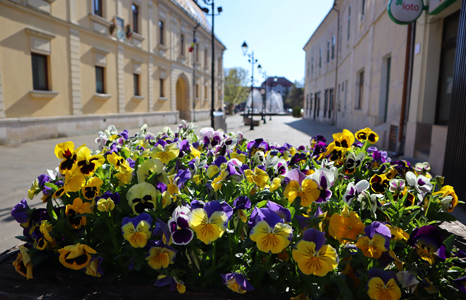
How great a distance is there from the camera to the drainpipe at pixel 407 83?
304 inches

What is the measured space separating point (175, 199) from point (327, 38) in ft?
89.0

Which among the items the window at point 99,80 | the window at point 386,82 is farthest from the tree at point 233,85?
the window at point 386,82

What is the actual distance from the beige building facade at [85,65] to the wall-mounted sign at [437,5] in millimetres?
11891

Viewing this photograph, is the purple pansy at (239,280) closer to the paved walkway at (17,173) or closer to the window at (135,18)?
the paved walkway at (17,173)

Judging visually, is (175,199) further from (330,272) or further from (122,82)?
(122,82)

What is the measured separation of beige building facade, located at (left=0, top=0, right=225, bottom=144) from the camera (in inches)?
416

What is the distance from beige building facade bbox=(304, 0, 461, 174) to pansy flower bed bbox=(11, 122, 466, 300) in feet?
18.7

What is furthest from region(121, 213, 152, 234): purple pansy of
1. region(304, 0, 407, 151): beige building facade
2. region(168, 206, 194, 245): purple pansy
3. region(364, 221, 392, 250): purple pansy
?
region(304, 0, 407, 151): beige building facade

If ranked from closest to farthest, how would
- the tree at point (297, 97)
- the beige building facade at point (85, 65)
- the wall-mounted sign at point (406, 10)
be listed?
the wall-mounted sign at point (406, 10)
the beige building facade at point (85, 65)
the tree at point (297, 97)

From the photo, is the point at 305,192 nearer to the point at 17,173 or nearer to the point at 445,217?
the point at 445,217

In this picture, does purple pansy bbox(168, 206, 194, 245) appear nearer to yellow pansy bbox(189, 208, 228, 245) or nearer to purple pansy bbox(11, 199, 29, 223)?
yellow pansy bbox(189, 208, 228, 245)

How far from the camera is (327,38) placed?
83.6 feet

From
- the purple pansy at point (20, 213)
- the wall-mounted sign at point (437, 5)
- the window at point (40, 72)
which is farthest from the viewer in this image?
the window at point (40, 72)

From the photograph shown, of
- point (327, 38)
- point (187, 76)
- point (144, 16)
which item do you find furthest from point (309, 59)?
point (144, 16)
